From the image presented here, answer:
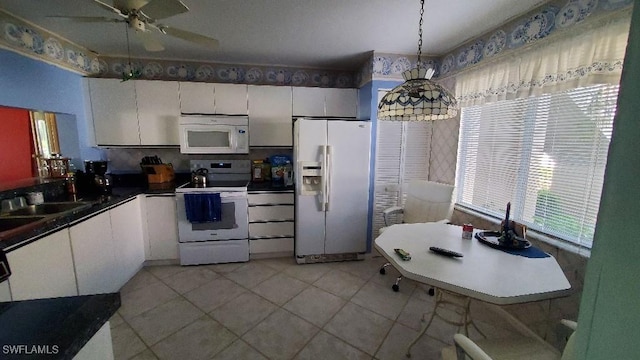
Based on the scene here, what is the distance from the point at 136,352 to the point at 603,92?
135 inches

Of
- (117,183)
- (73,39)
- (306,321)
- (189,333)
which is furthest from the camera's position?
(117,183)

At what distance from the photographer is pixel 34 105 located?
2266mm

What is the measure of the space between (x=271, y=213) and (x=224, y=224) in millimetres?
535

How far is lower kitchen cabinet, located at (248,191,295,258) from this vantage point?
2969 millimetres

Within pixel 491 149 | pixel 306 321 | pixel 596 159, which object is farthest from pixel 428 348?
pixel 491 149

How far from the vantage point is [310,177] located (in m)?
2.90

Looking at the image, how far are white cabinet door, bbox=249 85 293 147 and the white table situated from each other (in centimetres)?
199

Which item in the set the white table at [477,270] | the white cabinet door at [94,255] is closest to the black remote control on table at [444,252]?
the white table at [477,270]

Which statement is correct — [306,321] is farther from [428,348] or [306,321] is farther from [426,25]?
[426,25]

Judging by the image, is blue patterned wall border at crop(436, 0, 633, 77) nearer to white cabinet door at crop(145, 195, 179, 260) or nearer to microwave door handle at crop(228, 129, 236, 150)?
microwave door handle at crop(228, 129, 236, 150)

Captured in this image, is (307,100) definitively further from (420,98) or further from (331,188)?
(420,98)

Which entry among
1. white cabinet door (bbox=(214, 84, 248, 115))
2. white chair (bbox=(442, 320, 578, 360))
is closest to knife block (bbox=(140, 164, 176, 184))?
white cabinet door (bbox=(214, 84, 248, 115))

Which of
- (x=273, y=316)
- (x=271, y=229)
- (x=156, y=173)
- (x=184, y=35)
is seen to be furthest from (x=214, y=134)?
(x=273, y=316)

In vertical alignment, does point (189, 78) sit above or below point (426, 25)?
below
